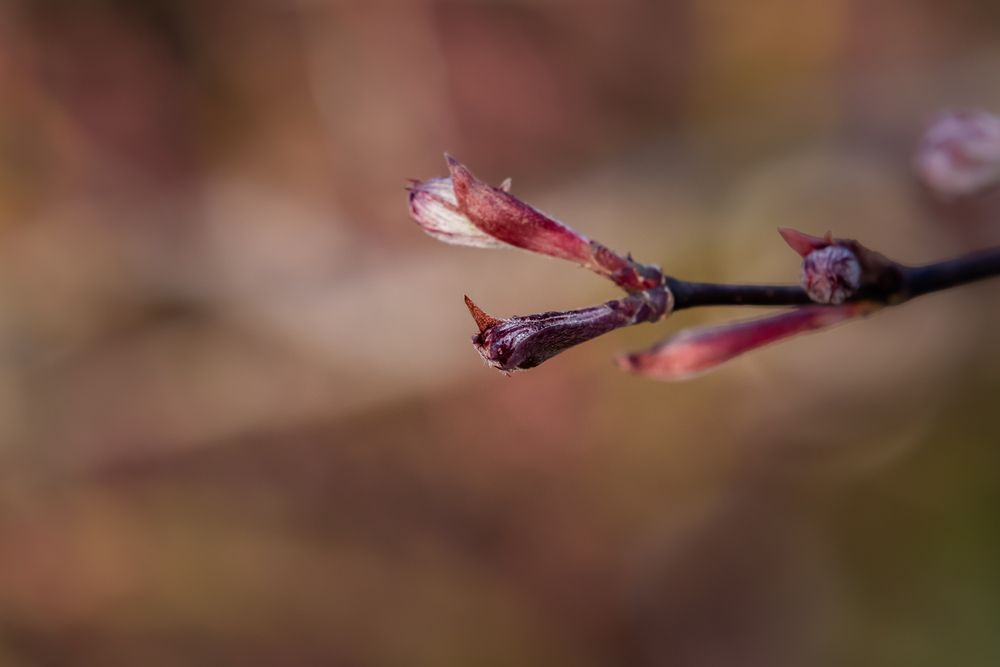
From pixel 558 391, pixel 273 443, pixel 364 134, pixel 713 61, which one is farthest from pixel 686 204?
pixel 273 443

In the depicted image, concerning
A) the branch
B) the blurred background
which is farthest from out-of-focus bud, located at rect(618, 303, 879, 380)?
the blurred background

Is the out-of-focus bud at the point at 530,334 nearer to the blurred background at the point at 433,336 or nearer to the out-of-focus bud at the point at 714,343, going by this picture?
the out-of-focus bud at the point at 714,343

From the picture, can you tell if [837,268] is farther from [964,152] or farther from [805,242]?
[964,152]

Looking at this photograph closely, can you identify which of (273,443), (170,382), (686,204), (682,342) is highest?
(686,204)

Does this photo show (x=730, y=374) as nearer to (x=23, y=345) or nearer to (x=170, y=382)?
(x=170, y=382)

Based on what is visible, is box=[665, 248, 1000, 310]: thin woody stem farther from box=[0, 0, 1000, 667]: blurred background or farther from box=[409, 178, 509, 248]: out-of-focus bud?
box=[0, 0, 1000, 667]: blurred background

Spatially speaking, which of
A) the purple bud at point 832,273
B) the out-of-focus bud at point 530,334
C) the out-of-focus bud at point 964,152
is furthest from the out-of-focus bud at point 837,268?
the out-of-focus bud at point 964,152

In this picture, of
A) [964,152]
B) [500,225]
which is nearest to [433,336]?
[964,152]
